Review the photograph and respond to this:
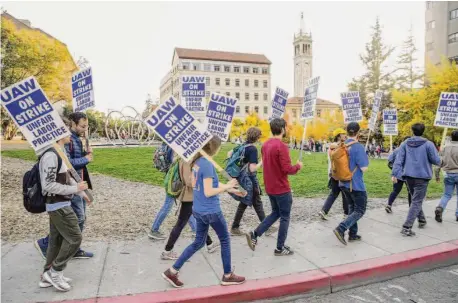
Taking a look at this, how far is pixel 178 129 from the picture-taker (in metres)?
4.07

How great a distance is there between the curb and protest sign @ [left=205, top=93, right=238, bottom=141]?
318cm

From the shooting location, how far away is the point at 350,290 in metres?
4.34

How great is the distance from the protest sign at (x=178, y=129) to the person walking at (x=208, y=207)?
0.12 meters

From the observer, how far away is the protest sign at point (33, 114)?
3820 millimetres

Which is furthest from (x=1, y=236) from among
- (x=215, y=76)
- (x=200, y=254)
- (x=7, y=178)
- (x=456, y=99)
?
(x=215, y=76)

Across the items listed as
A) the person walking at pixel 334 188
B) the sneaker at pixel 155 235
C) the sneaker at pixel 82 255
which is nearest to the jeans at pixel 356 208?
the person walking at pixel 334 188

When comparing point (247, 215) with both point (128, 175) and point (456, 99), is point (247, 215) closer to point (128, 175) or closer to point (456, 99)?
point (456, 99)

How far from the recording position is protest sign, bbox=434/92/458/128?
8.22 meters

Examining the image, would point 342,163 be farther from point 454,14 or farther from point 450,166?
point 454,14

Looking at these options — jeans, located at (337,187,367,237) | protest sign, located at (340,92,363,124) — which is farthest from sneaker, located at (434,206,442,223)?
protest sign, located at (340,92,363,124)

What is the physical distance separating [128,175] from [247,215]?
751 centimetres

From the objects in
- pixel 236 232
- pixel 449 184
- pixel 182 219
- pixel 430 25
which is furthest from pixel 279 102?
pixel 430 25

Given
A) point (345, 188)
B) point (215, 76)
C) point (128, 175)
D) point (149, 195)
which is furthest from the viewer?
point (215, 76)

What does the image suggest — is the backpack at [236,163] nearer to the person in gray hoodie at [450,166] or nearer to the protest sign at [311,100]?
the protest sign at [311,100]
